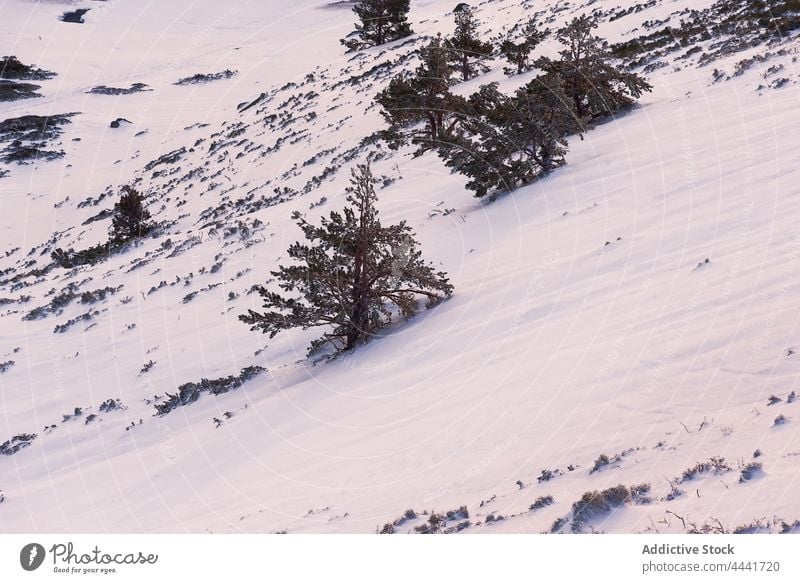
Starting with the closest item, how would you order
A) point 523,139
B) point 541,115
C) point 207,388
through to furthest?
1. point 207,388
2. point 541,115
3. point 523,139

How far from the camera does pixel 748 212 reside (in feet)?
30.5

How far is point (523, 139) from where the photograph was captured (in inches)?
605

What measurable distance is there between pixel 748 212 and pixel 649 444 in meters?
5.01

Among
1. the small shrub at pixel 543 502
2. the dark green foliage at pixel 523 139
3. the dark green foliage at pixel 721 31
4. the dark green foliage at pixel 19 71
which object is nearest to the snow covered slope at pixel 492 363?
Answer: the small shrub at pixel 543 502

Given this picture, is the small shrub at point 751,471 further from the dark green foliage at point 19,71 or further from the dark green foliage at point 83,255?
the dark green foliage at point 19,71

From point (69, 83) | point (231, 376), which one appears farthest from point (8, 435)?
point (69, 83)

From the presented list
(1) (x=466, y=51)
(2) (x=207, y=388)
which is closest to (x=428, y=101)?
(1) (x=466, y=51)

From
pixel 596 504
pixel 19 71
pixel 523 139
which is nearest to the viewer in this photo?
pixel 596 504

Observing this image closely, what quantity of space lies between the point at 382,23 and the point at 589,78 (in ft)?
116
